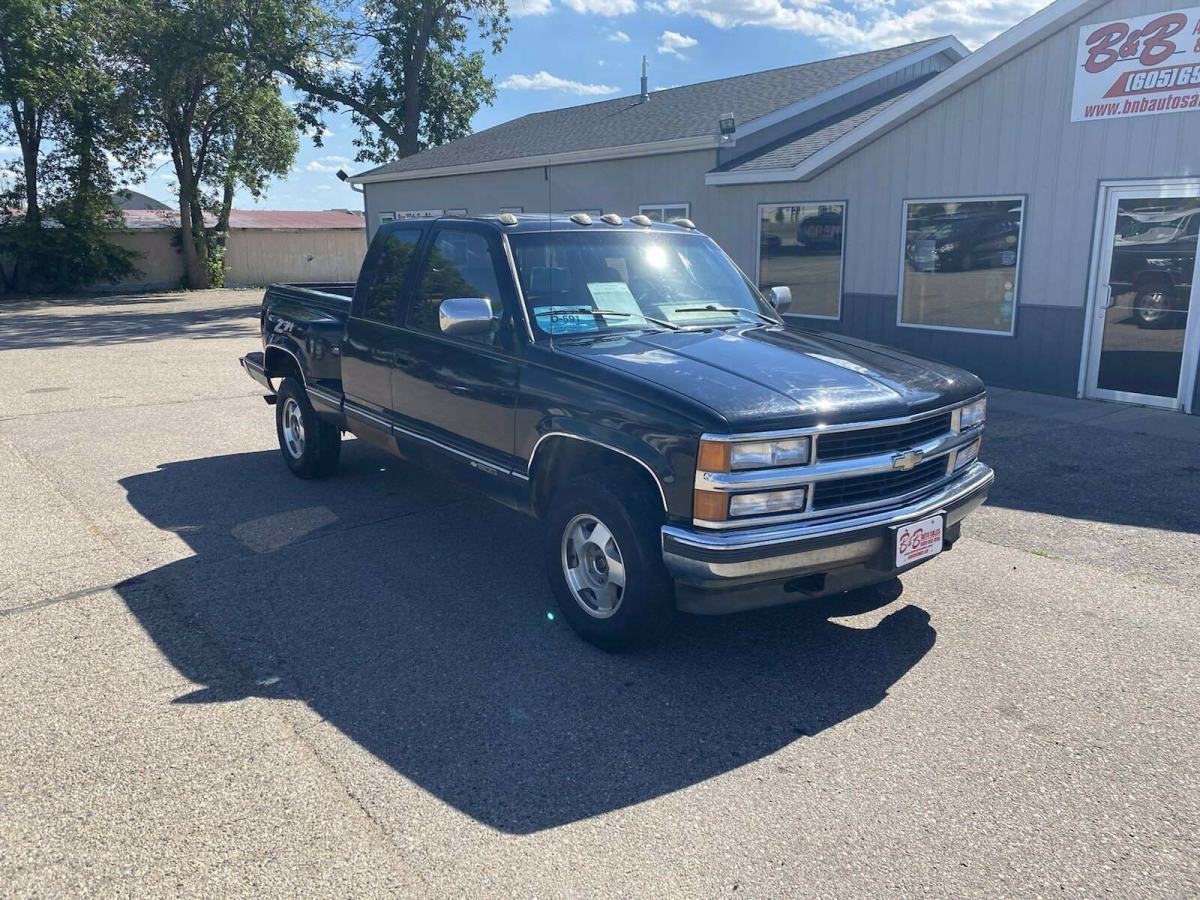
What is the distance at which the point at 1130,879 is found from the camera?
2924mm

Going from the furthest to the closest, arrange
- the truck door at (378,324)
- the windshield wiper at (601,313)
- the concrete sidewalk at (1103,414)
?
the concrete sidewalk at (1103,414), the truck door at (378,324), the windshield wiper at (601,313)

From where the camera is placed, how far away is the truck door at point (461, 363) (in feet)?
16.4

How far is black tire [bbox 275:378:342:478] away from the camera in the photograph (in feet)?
23.8

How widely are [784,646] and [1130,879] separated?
1844 mm

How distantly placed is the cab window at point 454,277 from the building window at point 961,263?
815 centimetres

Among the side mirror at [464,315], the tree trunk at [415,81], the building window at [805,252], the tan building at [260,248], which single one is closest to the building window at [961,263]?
the building window at [805,252]

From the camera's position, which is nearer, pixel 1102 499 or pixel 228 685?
pixel 228 685

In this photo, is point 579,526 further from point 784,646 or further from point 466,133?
point 466,133

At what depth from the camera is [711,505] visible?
3855 mm

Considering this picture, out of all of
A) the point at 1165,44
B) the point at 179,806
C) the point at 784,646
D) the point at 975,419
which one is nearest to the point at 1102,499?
the point at 975,419

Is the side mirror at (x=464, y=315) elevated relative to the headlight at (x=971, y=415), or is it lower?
elevated

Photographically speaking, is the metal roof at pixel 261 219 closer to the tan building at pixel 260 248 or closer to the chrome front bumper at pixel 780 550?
the tan building at pixel 260 248

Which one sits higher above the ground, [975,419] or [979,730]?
[975,419]

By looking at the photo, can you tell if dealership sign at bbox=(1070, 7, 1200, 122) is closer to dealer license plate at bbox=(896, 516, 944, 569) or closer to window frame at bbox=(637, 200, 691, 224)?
window frame at bbox=(637, 200, 691, 224)
